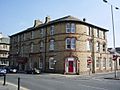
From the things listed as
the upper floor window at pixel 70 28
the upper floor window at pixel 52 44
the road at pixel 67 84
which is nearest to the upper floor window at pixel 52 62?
the upper floor window at pixel 52 44

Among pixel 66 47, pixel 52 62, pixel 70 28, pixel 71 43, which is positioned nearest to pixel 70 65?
pixel 66 47

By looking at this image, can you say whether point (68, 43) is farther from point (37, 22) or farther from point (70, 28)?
point (37, 22)

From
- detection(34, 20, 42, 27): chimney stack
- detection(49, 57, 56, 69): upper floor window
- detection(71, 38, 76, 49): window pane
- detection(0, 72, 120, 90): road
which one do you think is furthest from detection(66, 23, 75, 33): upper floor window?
detection(0, 72, 120, 90): road

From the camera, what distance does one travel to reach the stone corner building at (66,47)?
139 ft

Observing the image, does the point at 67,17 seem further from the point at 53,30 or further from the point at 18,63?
the point at 18,63

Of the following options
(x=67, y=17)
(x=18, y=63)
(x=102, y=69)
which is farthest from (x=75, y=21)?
(x=18, y=63)

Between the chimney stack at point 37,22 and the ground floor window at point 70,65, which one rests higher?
the chimney stack at point 37,22

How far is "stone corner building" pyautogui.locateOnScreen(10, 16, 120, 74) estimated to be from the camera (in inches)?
1665

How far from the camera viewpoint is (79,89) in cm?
1759

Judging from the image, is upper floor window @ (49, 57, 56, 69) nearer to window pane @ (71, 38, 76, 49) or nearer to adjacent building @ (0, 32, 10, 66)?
window pane @ (71, 38, 76, 49)

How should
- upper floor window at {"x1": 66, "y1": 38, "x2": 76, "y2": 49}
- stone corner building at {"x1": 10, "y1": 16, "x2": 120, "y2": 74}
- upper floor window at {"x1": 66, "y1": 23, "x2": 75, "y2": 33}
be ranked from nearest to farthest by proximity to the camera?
stone corner building at {"x1": 10, "y1": 16, "x2": 120, "y2": 74} < upper floor window at {"x1": 66, "y1": 38, "x2": 76, "y2": 49} < upper floor window at {"x1": 66, "y1": 23, "x2": 75, "y2": 33}

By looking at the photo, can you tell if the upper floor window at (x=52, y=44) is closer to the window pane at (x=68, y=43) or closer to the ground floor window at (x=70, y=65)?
the window pane at (x=68, y=43)

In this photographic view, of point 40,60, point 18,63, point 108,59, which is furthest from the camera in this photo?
point 18,63

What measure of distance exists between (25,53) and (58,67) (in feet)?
49.8
